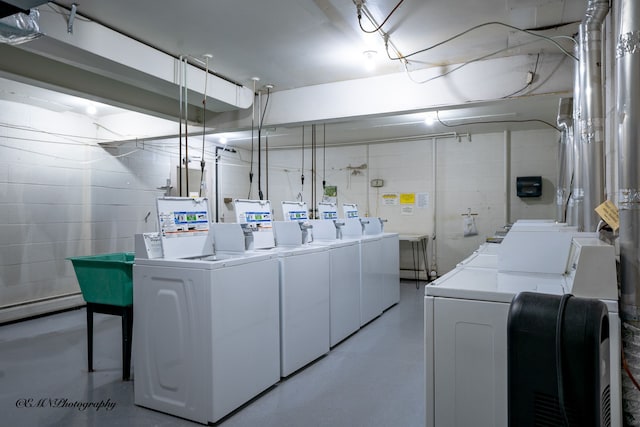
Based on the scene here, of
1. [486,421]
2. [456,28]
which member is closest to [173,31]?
[456,28]

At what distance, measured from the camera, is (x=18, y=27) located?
1585 millimetres

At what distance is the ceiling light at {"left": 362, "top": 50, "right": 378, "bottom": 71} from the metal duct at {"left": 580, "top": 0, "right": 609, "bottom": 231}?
166cm

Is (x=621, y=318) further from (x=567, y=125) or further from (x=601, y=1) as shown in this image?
(x=567, y=125)

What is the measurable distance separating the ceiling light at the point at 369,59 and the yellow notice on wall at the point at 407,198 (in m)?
3.23

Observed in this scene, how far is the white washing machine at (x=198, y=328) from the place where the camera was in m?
2.14

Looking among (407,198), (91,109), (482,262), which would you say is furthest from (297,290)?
(407,198)

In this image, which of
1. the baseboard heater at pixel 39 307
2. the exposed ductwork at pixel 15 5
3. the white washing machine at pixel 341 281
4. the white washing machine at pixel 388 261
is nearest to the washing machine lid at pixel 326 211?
the white washing machine at pixel 388 261

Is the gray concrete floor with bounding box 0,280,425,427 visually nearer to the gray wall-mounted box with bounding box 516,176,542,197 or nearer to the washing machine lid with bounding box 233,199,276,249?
the washing machine lid with bounding box 233,199,276,249

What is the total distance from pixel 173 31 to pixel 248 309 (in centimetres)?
224

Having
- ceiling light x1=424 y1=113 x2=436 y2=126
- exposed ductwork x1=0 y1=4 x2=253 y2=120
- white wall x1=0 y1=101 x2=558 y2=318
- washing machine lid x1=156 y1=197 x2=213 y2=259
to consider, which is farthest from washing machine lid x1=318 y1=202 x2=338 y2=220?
washing machine lid x1=156 y1=197 x2=213 y2=259

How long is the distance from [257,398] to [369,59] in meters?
2.88

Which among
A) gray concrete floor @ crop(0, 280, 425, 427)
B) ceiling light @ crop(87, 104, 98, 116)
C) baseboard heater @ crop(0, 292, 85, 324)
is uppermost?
ceiling light @ crop(87, 104, 98, 116)

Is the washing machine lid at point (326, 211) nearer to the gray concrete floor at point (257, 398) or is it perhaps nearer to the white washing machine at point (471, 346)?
the gray concrete floor at point (257, 398)

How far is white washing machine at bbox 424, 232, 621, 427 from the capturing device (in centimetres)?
124
